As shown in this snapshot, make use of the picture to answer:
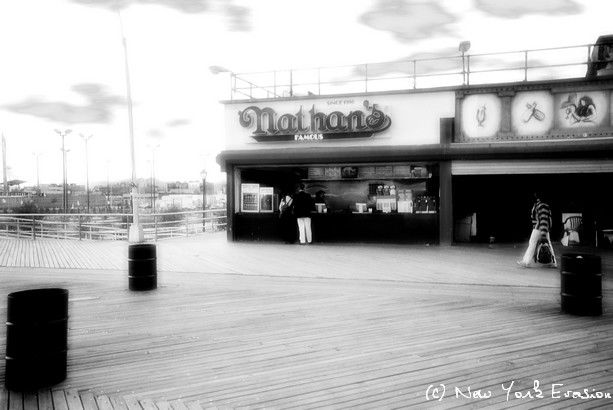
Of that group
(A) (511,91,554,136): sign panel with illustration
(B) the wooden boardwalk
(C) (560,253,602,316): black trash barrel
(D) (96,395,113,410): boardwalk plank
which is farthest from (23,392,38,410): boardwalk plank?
(A) (511,91,554,136): sign panel with illustration

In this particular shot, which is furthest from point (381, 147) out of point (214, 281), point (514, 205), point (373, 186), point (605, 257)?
point (214, 281)

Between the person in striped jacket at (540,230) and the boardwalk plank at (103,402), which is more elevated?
the person in striped jacket at (540,230)

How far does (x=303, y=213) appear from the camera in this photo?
15344 millimetres

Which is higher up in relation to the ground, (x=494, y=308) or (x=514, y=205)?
(x=514, y=205)

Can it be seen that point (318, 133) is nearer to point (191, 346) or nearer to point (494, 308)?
point (494, 308)

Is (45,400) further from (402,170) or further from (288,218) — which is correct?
(402,170)

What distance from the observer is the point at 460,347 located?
17.0ft

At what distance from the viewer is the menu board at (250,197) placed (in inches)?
655

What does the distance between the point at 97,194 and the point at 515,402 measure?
95049 mm

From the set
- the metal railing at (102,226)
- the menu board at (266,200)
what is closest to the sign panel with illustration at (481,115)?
the menu board at (266,200)

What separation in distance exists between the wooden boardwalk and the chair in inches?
166

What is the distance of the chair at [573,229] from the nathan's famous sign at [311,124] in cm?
630

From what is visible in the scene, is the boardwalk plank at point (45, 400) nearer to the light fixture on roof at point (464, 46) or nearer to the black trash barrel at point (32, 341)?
the black trash barrel at point (32, 341)

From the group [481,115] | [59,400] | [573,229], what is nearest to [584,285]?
[59,400]
